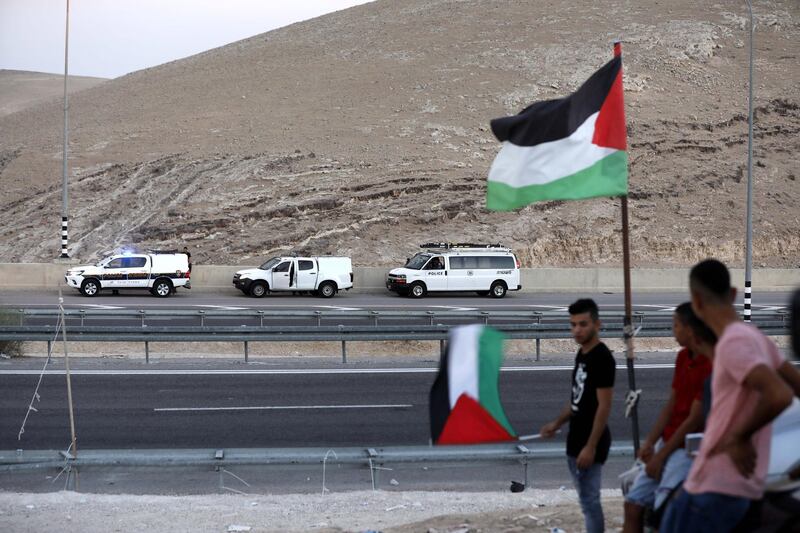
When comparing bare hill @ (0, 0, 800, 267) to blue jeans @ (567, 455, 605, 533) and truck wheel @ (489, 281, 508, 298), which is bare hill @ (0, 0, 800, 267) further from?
blue jeans @ (567, 455, 605, 533)

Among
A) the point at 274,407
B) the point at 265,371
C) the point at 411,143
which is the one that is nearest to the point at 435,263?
the point at 265,371

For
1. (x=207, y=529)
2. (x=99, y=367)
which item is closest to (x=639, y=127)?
(x=99, y=367)

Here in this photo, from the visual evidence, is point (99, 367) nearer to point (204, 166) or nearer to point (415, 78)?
point (204, 166)

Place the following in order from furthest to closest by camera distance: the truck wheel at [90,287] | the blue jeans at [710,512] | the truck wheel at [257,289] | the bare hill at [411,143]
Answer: the bare hill at [411,143] < the truck wheel at [257,289] < the truck wheel at [90,287] < the blue jeans at [710,512]

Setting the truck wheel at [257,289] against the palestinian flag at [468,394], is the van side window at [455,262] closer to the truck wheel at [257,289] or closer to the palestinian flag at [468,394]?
the truck wheel at [257,289]

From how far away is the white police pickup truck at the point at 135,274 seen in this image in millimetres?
35656

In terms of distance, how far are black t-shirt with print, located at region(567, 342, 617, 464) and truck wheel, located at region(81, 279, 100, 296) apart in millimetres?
31073

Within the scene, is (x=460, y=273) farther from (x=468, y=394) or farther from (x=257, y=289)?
(x=468, y=394)

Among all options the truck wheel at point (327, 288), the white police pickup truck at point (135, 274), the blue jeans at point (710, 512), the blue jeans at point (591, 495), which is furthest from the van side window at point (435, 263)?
the blue jeans at point (710, 512)

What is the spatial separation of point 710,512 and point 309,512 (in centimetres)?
510

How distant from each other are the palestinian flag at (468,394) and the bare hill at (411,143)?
3874cm

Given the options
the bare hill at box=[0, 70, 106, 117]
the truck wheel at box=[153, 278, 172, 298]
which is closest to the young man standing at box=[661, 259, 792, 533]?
the truck wheel at box=[153, 278, 172, 298]

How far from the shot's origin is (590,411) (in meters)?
6.64

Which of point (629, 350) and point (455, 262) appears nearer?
point (629, 350)
